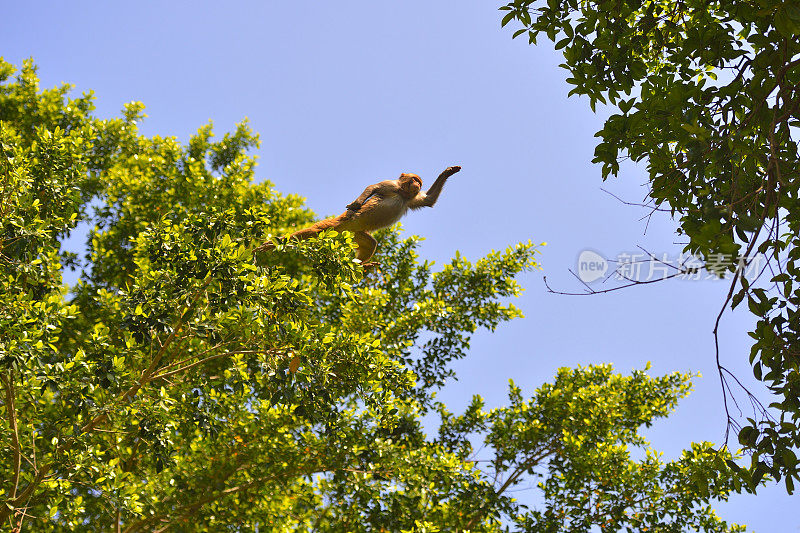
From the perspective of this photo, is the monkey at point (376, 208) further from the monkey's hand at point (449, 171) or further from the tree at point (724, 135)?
the tree at point (724, 135)

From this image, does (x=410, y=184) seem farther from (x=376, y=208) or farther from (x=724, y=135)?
(x=724, y=135)

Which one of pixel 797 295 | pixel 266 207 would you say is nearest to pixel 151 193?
pixel 266 207

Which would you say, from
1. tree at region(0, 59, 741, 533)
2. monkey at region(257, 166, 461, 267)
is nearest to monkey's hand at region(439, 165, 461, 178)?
monkey at region(257, 166, 461, 267)

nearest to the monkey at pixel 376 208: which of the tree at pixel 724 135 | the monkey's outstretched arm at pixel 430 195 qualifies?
the monkey's outstretched arm at pixel 430 195

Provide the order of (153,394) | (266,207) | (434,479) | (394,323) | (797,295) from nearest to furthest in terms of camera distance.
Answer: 1. (797,295)
2. (153,394)
3. (434,479)
4. (394,323)
5. (266,207)

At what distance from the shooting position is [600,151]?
4.33 m

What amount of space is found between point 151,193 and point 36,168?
3438 millimetres

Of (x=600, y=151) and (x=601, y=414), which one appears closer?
(x=600, y=151)

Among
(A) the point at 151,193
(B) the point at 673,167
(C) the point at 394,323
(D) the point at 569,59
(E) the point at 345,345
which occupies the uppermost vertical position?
(A) the point at 151,193

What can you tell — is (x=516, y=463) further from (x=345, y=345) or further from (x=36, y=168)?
(x=36, y=168)

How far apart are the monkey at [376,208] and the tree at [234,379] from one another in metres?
0.88

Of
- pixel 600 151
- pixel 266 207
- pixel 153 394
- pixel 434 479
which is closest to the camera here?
pixel 600 151

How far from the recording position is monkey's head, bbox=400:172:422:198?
7555mm

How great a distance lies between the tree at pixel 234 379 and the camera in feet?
18.3
